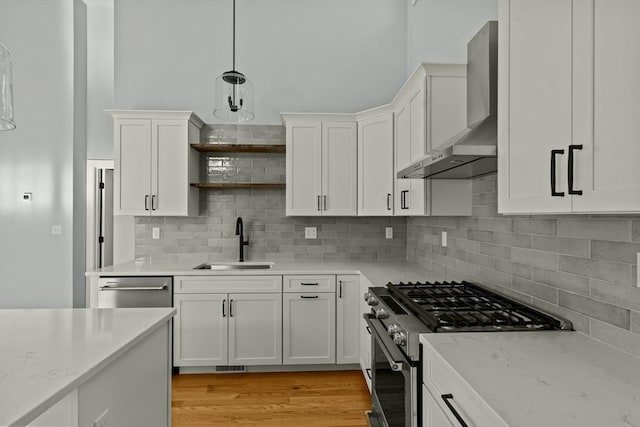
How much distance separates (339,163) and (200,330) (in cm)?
192

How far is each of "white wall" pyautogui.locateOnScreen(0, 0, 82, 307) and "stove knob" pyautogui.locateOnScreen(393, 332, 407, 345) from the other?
4.53 metres

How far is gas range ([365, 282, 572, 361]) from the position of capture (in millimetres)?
1514

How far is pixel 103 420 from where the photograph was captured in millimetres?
1237

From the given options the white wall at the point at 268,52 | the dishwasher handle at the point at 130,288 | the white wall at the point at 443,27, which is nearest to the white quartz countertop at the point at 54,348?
the dishwasher handle at the point at 130,288

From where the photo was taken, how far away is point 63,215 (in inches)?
185

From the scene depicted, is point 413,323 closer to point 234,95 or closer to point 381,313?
point 381,313

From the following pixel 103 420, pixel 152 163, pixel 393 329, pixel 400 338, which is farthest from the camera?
pixel 152 163

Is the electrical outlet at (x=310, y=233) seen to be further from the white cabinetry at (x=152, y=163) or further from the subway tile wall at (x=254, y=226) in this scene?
the white cabinetry at (x=152, y=163)

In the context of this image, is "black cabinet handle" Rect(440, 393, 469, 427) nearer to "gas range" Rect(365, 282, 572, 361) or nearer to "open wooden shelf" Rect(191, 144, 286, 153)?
"gas range" Rect(365, 282, 572, 361)

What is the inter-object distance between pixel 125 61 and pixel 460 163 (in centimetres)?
364

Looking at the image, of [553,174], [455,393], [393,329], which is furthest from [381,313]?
[553,174]

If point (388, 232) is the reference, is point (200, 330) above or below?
below

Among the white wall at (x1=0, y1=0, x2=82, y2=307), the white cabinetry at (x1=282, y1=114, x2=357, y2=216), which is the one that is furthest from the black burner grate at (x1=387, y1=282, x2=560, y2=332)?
the white wall at (x1=0, y1=0, x2=82, y2=307)

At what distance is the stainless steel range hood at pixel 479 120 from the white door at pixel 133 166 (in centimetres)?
250
